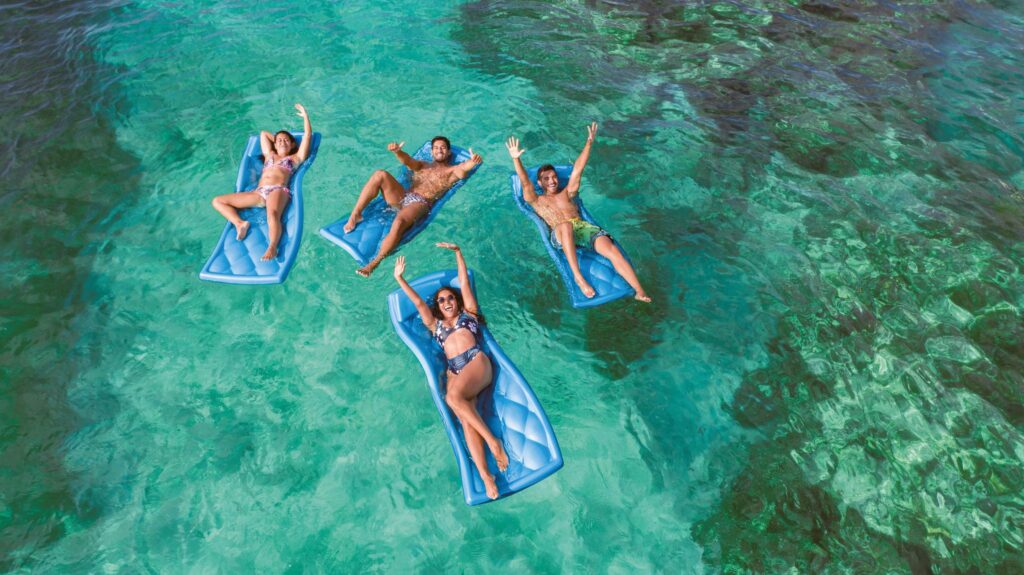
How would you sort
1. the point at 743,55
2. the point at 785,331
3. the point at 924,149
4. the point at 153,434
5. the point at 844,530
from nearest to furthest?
1. the point at 844,530
2. the point at 153,434
3. the point at 785,331
4. the point at 924,149
5. the point at 743,55

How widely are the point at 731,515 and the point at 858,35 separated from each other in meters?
9.97

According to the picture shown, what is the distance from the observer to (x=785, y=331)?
20.2 feet

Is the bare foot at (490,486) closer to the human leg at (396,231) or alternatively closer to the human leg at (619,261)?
the human leg at (619,261)

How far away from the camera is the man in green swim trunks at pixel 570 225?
596cm

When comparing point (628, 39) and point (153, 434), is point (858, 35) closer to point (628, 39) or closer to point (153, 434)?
point (628, 39)

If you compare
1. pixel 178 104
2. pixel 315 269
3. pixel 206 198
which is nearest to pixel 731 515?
pixel 315 269

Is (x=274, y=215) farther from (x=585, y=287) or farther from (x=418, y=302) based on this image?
(x=585, y=287)

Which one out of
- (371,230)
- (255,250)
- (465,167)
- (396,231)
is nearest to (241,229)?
(255,250)

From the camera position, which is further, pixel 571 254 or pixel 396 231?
pixel 396 231

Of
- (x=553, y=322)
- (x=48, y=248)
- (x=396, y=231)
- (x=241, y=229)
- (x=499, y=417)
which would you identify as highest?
(x=396, y=231)

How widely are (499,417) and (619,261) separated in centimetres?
209

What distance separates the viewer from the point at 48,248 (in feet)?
23.7

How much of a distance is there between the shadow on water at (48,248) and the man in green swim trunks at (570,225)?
4.72m

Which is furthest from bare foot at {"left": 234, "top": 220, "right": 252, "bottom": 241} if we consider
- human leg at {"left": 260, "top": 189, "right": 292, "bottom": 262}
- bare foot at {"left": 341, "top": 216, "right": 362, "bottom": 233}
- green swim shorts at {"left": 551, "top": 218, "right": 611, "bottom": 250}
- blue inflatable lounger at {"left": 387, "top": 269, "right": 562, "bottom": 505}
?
green swim shorts at {"left": 551, "top": 218, "right": 611, "bottom": 250}
